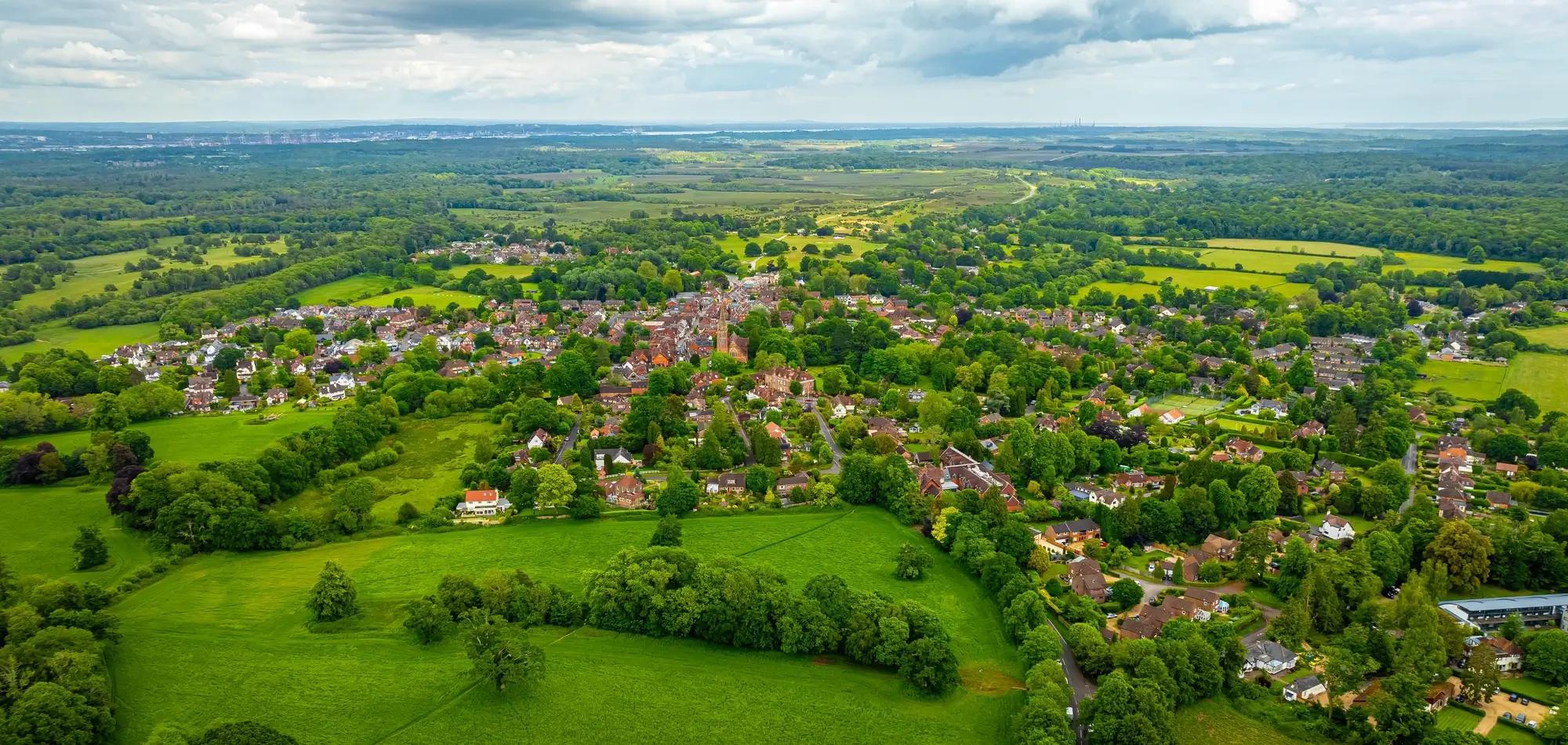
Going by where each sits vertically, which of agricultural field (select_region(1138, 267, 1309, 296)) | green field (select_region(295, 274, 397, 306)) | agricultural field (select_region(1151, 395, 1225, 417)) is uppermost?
agricultural field (select_region(1138, 267, 1309, 296))

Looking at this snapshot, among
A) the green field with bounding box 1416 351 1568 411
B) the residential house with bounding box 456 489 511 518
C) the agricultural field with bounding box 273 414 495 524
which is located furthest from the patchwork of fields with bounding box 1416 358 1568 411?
the agricultural field with bounding box 273 414 495 524

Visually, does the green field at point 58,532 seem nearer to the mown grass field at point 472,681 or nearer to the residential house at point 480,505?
the mown grass field at point 472,681

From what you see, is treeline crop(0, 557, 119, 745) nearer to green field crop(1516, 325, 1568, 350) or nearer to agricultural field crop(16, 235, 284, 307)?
agricultural field crop(16, 235, 284, 307)

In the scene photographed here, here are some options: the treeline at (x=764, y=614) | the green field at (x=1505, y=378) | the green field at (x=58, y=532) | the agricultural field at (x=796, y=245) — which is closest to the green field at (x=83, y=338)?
the green field at (x=58, y=532)

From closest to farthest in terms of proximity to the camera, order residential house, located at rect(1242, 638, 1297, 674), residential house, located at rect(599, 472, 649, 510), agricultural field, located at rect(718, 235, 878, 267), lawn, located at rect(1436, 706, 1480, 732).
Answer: lawn, located at rect(1436, 706, 1480, 732)
residential house, located at rect(1242, 638, 1297, 674)
residential house, located at rect(599, 472, 649, 510)
agricultural field, located at rect(718, 235, 878, 267)

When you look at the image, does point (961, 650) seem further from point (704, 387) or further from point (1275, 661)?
point (704, 387)

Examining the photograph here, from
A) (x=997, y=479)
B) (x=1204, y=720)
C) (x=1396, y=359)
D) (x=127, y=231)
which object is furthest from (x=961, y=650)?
(x=127, y=231)

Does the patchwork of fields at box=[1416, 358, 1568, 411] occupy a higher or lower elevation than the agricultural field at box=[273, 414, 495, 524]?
higher
